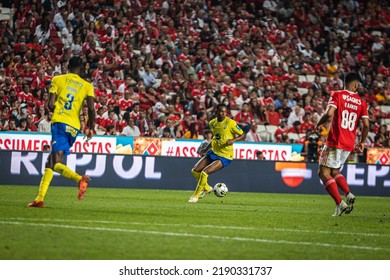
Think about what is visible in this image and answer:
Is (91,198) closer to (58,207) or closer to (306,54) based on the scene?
(58,207)

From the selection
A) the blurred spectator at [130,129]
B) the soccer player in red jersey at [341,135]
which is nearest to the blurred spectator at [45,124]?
the blurred spectator at [130,129]

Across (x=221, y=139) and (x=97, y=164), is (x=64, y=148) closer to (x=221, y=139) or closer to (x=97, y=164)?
(x=221, y=139)

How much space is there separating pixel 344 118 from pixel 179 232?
470 cm

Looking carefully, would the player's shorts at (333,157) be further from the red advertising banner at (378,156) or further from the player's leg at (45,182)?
the red advertising banner at (378,156)

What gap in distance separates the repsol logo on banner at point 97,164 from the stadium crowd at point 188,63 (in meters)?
1.88

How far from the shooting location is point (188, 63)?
2652 cm

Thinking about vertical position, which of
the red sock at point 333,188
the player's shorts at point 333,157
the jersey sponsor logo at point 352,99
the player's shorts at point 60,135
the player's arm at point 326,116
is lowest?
the red sock at point 333,188

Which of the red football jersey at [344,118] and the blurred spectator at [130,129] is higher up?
the red football jersey at [344,118]

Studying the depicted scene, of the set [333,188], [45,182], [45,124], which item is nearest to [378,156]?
[45,124]

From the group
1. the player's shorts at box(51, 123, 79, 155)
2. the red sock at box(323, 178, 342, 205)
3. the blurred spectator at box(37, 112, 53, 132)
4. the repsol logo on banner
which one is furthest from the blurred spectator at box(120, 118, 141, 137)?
the player's shorts at box(51, 123, 79, 155)

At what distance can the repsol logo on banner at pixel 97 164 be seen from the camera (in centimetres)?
2050

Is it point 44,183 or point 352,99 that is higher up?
point 352,99

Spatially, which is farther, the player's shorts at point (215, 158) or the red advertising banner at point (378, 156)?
the red advertising banner at point (378, 156)

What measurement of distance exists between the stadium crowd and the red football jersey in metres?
9.33
